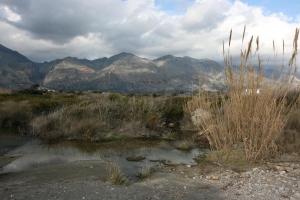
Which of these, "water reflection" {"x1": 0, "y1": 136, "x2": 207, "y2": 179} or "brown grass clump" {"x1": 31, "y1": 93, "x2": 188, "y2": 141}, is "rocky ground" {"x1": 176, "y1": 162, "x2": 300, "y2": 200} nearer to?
"water reflection" {"x1": 0, "y1": 136, "x2": 207, "y2": 179}

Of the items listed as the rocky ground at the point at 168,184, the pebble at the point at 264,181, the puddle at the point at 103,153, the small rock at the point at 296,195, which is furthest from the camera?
the puddle at the point at 103,153

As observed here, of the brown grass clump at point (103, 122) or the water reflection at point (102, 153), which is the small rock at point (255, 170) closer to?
the water reflection at point (102, 153)

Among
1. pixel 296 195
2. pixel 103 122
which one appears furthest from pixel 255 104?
pixel 103 122

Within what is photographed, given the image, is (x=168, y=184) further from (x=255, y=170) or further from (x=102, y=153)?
(x=102, y=153)

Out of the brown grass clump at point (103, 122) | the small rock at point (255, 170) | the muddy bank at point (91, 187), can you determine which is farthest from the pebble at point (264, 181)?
the brown grass clump at point (103, 122)

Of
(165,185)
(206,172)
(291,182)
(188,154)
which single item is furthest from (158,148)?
(291,182)

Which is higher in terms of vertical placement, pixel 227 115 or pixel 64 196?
pixel 227 115

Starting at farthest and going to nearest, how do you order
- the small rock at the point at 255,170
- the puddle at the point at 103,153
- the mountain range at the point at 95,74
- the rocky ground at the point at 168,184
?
the mountain range at the point at 95,74 → the puddle at the point at 103,153 → the small rock at the point at 255,170 → the rocky ground at the point at 168,184

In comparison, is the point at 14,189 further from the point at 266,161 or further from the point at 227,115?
the point at 266,161

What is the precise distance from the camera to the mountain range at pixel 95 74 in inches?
3541

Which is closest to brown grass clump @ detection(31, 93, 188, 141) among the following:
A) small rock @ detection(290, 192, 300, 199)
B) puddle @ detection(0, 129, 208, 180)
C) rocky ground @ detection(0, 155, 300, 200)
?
puddle @ detection(0, 129, 208, 180)

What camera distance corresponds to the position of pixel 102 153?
31.2ft

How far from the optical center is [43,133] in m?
12.2

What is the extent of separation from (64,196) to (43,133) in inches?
323
